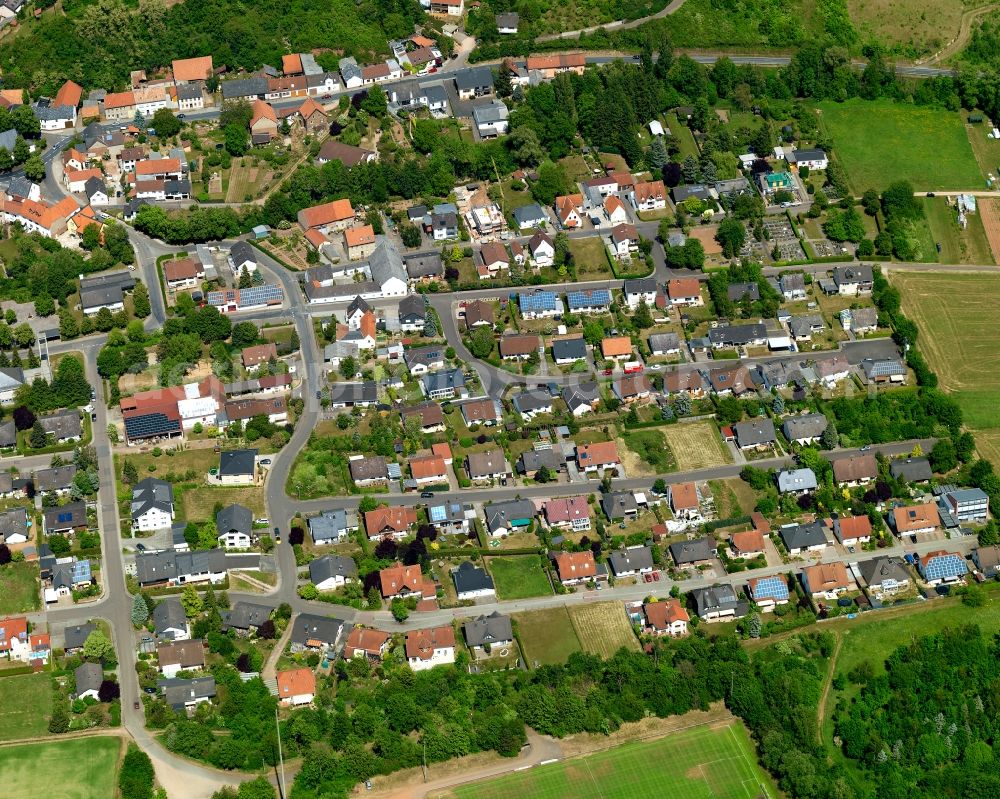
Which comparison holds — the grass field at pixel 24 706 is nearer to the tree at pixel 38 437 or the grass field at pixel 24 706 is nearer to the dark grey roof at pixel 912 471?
the tree at pixel 38 437

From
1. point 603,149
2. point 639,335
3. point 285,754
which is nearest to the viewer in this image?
point 285,754

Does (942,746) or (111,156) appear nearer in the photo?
(942,746)

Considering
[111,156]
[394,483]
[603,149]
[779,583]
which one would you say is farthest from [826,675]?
[111,156]

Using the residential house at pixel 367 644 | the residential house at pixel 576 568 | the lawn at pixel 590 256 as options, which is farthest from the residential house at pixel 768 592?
the lawn at pixel 590 256

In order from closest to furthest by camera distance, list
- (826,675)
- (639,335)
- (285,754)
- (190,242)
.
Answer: (285,754) → (826,675) → (639,335) → (190,242)

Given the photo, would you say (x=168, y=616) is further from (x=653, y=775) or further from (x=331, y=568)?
(x=653, y=775)

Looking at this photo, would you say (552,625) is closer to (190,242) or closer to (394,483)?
(394,483)
